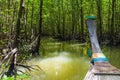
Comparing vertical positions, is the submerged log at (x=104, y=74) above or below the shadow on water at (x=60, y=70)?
above

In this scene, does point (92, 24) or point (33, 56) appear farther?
point (33, 56)

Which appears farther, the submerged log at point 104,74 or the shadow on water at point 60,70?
the shadow on water at point 60,70

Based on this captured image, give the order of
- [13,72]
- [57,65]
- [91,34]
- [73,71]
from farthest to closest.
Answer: [57,65]
[73,71]
[91,34]
[13,72]

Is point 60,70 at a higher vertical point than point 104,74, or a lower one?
lower

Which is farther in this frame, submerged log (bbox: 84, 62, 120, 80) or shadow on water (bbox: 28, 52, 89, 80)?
shadow on water (bbox: 28, 52, 89, 80)

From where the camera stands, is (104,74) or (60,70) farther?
(60,70)

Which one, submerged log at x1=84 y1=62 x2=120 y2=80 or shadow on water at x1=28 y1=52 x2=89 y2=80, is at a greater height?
submerged log at x1=84 y1=62 x2=120 y2=80

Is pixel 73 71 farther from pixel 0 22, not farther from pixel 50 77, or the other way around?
pixel 0 22

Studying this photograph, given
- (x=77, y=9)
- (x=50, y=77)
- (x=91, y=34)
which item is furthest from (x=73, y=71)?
(x=77, y=9)

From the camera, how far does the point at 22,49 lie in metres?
13.1

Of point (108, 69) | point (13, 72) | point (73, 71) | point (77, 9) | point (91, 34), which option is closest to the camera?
point (13, 72)

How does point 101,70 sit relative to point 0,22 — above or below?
below

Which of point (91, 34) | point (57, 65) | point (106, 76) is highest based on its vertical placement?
point (91, 34)

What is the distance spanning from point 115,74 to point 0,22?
10838mm
